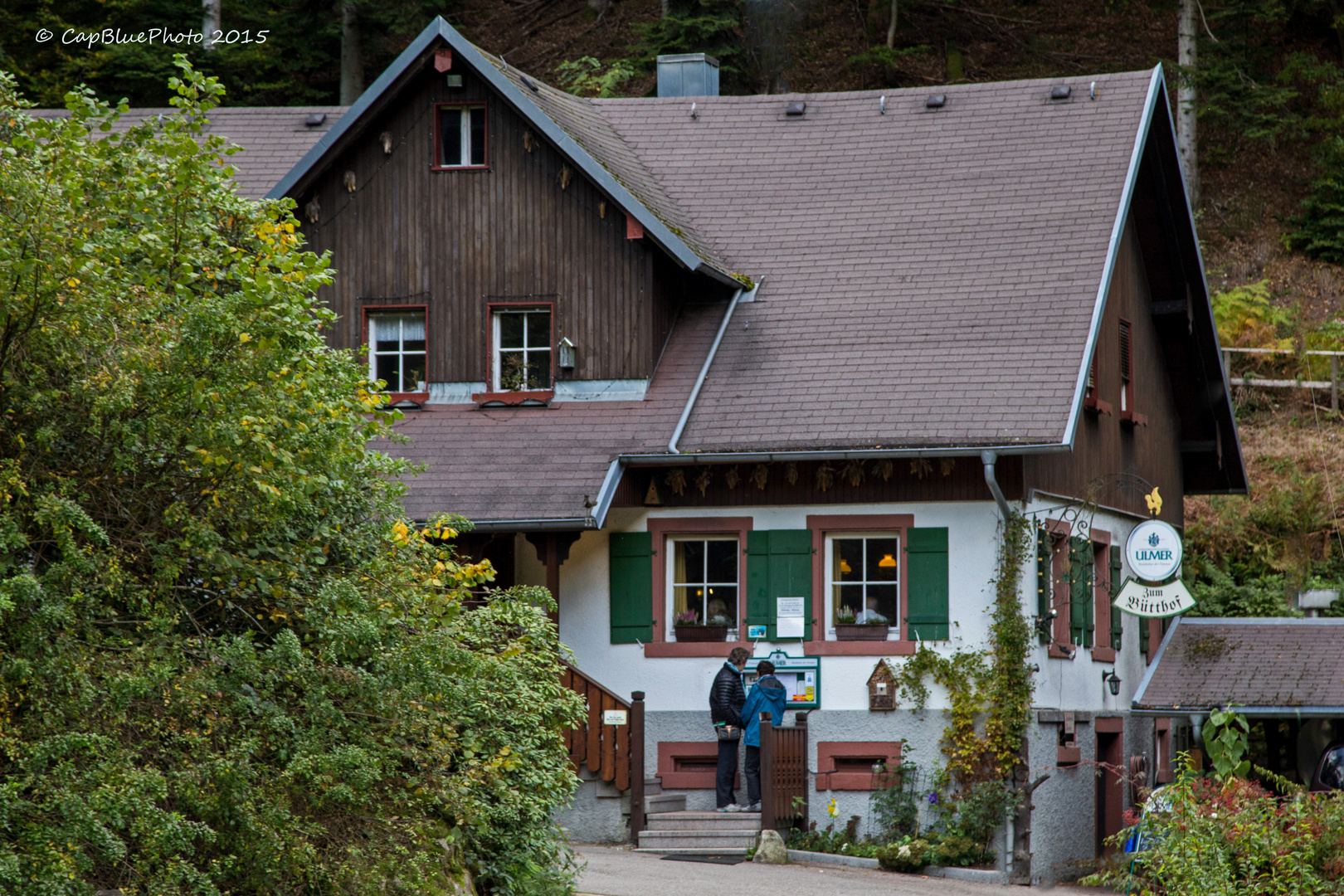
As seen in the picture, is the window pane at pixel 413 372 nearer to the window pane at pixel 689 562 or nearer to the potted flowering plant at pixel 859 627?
the window pane at pixel 689 562

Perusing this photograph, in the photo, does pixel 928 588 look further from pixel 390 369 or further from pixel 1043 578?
pixel 390 369

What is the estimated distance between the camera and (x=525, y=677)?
11117mm

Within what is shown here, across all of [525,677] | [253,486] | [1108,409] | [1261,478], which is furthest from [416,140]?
[1261,478]

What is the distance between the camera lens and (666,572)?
17969mm

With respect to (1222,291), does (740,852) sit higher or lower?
lower

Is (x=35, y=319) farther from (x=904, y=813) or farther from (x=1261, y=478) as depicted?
(x=1261, y=478)

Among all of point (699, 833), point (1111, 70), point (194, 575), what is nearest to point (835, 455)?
point (699, 833)

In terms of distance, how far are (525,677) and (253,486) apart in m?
3.28

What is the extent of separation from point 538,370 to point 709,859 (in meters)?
5.98

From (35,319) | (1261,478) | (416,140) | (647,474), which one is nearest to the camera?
(35,319)

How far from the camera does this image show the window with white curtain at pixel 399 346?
19.5m

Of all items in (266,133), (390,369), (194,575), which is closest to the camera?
(194,575)

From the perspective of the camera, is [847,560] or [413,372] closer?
[847,560]

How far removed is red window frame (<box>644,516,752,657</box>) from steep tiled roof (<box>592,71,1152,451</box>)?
2.85ft
